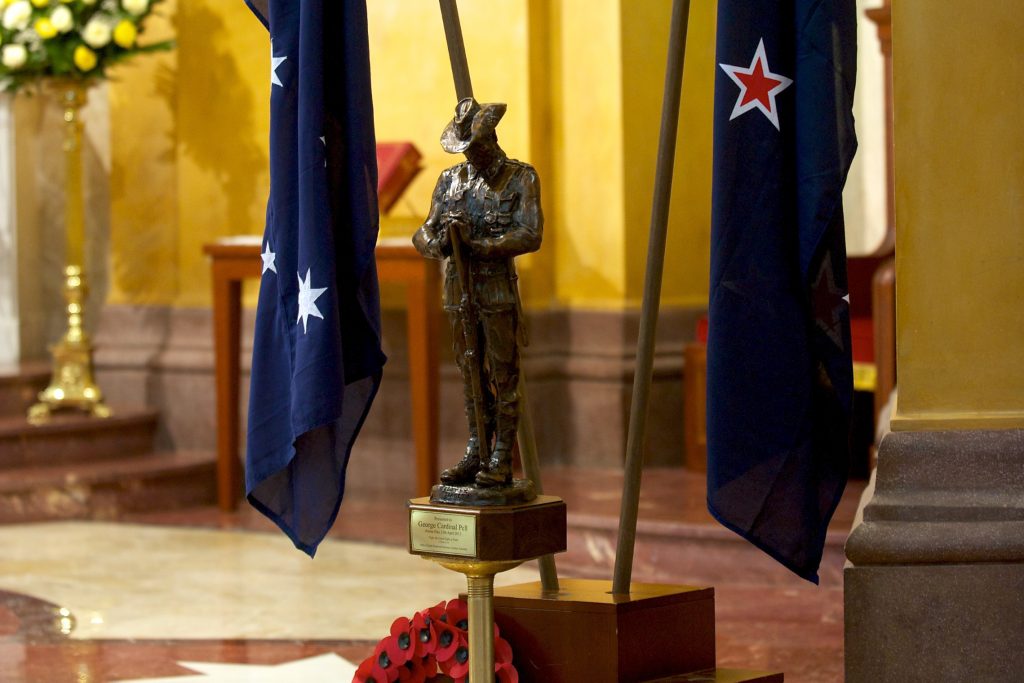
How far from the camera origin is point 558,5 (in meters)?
7.58

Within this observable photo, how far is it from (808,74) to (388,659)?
166 centimetres

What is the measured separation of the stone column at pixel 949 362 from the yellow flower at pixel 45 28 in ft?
16.1

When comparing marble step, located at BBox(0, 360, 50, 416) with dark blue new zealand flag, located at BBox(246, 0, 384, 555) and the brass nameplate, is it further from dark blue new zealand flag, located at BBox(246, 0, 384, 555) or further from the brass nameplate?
the brass nameplate

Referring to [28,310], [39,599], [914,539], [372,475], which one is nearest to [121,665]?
[39,599]

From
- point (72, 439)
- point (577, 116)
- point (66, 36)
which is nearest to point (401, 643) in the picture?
point (577, 116)

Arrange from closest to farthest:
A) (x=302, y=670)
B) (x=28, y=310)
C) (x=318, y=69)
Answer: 1. (x=318, y=69)
2. (x=302, y=670)
3. (x=28, y=310)

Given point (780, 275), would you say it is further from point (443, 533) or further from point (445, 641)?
point (445, 641)

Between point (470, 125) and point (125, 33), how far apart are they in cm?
460

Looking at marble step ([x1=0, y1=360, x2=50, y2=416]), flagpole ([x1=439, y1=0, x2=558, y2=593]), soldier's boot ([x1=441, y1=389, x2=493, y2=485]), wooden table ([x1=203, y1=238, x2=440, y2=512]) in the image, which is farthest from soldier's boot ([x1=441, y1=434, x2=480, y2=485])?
marble step ([x1=0, y1=360, x2=50, y2=416])

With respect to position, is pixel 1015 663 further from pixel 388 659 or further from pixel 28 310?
pixel 28 310

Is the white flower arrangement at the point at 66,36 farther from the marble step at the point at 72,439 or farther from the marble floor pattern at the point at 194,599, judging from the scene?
the marble floor pattern at the point at 194,599

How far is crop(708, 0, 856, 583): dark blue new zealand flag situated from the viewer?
142 inches

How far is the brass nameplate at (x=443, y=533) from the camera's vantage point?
3486mm

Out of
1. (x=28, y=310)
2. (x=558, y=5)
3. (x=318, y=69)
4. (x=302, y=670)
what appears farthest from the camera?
(x=28, y=310)
